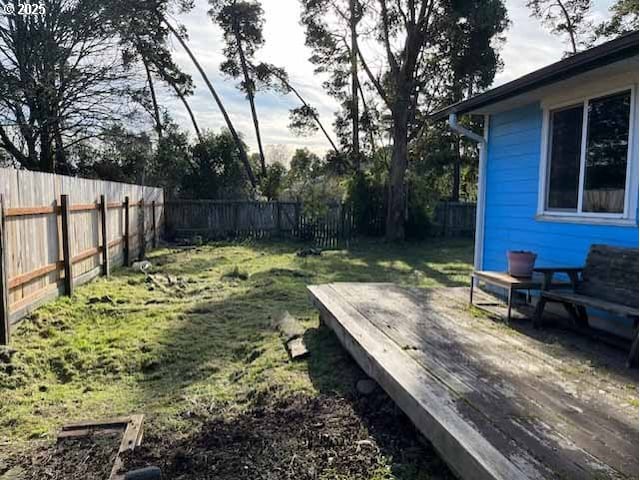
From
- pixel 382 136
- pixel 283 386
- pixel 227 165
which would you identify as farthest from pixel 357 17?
pixel 283 386

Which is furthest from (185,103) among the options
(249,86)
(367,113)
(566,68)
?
(566,68)

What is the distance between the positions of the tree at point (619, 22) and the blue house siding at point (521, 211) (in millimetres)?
9955

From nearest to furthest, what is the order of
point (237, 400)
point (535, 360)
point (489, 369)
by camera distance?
point (489, 369) → point (535, 360) → point (237, 400)

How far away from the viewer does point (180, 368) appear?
3.92 meters

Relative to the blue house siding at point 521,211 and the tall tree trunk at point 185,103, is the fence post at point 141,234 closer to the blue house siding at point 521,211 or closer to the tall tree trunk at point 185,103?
the blue house siding at point 521,211

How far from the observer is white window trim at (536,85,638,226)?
3480 mm

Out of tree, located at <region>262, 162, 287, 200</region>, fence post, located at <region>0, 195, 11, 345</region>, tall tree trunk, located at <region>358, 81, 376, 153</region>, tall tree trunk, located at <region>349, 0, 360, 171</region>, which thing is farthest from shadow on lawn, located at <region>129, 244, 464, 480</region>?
tall tree trunk, located at <region>358, 81, 376, 153</region>

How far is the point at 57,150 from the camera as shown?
479 inches

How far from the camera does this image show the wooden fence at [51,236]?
432 cm

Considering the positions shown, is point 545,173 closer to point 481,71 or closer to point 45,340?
point 45,340

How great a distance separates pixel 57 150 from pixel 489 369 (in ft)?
42.8

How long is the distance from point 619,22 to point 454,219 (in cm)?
813

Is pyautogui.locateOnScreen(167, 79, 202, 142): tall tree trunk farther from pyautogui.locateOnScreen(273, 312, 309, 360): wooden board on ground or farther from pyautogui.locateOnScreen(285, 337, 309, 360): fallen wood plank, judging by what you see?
pyautogui.locateOnScreen(285, 337, 309, 360): fallen wood plank

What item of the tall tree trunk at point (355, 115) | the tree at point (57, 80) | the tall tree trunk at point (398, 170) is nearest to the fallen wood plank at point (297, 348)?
the tree at point (57, 80)
